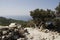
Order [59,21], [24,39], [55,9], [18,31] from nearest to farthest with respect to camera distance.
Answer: [24,39]
[18,31]
[59,21]
[55,9]

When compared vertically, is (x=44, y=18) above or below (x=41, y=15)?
below

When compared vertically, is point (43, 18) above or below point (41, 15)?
below

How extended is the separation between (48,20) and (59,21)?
167cm

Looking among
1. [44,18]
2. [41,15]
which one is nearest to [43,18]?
[44,18]

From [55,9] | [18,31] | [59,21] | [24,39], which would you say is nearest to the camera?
[24,39]

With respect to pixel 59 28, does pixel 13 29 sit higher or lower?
higher

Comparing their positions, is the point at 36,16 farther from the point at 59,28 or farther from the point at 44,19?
the point at 59,28

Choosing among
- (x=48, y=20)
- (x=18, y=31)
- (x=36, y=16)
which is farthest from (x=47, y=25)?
(x=18, y=31)

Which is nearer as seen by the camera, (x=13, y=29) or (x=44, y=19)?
(x=13, y=29)

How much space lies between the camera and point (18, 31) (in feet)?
49.6

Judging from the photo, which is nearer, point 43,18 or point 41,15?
point 41,15

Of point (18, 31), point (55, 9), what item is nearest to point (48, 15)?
point (55, 9)

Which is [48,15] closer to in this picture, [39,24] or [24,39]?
[39,24]

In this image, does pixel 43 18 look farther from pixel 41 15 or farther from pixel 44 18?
pixel 41 15
